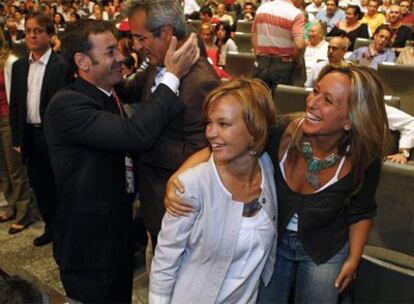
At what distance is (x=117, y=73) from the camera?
4.94 feet

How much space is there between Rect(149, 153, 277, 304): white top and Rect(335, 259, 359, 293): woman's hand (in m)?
0.30

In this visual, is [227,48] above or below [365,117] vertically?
below


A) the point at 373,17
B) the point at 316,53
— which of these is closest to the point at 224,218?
the point at 316,53

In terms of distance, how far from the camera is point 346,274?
139 cm

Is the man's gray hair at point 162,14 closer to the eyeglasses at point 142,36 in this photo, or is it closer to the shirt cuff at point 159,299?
the eyeglasses at point 142,36

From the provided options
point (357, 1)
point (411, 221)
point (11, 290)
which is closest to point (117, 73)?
point (11, 290)

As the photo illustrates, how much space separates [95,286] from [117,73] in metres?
0.70

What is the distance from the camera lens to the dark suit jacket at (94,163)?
136 cm

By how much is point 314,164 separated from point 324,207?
0.40 ft

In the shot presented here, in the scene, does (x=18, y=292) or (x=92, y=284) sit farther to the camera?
(x=92, y=284)

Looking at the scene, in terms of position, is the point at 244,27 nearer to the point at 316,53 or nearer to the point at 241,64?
the point at 316,53

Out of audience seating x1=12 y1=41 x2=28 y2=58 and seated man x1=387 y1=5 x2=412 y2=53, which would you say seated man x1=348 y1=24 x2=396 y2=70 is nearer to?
seated man x1=387 y1=5 x2=412 y2=53

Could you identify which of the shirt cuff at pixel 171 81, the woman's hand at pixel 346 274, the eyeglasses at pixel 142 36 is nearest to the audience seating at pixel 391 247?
the woman's hand at pixel 346 274

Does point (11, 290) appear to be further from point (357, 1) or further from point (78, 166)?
point (357, 1)
